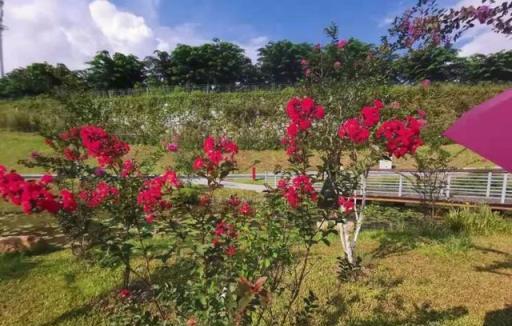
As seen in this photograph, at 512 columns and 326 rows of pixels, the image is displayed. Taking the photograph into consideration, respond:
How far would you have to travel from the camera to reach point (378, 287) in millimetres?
3785

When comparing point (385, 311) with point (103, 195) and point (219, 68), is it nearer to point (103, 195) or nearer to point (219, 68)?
point (103, 195)

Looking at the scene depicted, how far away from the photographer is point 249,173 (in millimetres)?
18438

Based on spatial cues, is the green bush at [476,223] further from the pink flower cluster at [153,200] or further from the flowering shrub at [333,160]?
the pink flower cluster at [153,200]

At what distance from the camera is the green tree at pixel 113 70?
38.3 meters

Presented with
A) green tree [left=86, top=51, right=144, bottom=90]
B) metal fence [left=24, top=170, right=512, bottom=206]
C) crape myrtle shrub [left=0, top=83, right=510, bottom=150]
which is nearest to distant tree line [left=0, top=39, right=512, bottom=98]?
green tree [left=86, top=51, right=144, bottom=90]

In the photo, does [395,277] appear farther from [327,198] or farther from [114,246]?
[114,246]

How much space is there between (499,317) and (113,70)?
4164 cm

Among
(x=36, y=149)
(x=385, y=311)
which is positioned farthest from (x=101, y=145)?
A: (x=36, y=149)

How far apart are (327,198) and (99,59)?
41.0 meters

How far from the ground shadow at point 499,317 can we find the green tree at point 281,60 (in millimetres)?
38617

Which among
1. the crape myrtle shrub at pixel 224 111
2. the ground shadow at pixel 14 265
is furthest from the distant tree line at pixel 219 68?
the ground shadow at pixel 14 265

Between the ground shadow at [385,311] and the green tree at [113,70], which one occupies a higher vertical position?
the green tree at [113,70]

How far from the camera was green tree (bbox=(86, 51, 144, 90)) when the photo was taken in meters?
38.3

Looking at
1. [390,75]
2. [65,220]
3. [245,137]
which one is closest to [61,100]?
[65,220]
